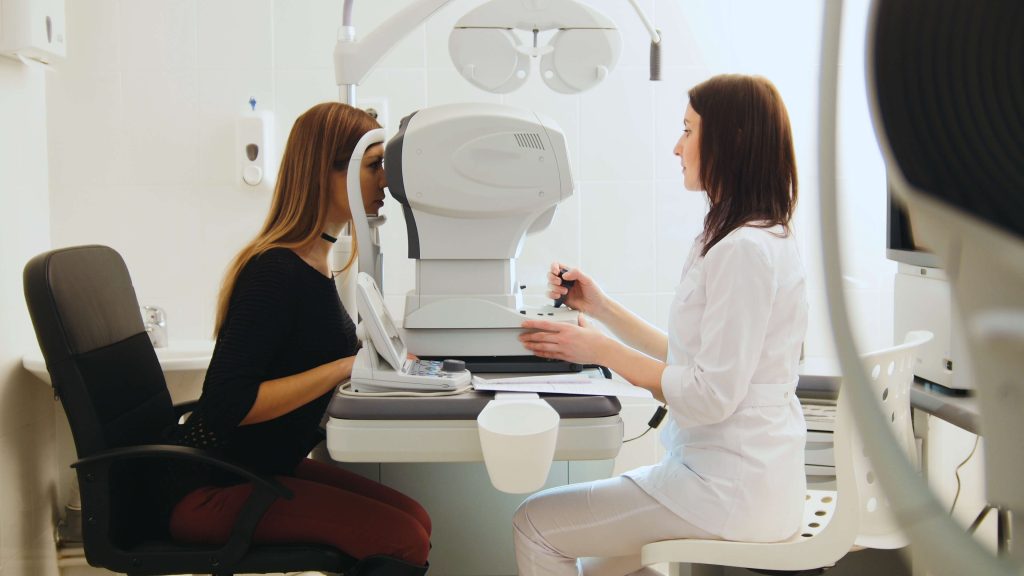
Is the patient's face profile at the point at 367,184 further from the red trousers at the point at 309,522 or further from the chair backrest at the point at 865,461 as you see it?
the chair backrest at the point at 865,461

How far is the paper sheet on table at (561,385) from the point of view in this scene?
3.91 feet

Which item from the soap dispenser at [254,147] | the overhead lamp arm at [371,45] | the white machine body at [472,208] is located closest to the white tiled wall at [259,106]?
the soap dispenser at [254,147]

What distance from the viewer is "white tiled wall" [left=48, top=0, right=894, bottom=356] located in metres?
2.62

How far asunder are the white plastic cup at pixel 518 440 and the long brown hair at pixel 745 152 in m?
0.45

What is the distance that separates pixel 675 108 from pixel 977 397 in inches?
102

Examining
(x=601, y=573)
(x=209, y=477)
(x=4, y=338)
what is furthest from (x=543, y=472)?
(x=4, y=338)

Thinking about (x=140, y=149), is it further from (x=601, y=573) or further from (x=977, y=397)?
(x=977, y=397)

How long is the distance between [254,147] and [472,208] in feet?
4.91

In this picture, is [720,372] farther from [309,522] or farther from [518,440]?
[309,522]

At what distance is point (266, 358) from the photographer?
4.69 feet

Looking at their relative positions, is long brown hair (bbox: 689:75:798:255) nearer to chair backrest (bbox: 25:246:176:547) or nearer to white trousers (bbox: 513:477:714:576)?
white trousers (bbox: 513:477:714:576)

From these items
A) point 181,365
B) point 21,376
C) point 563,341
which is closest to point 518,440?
point 563,341

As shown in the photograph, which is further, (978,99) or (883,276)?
(883,276)

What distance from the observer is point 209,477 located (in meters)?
1.53
